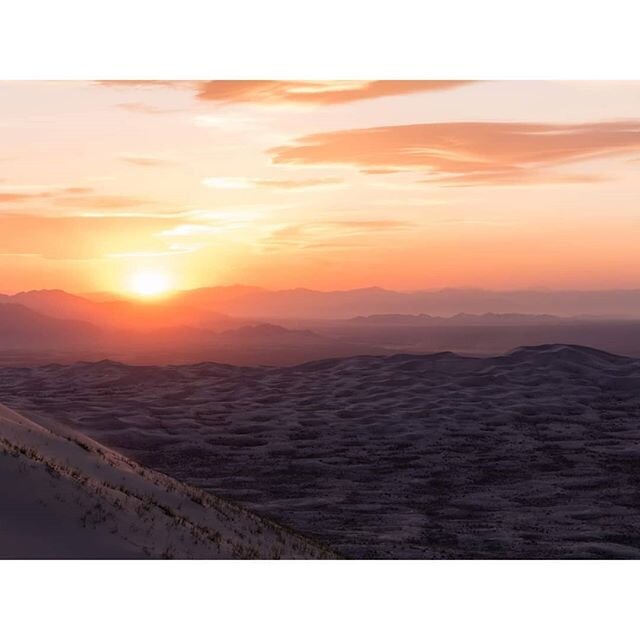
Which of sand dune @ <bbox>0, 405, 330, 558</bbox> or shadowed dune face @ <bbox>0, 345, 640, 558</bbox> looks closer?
sand dune @ <bbox>0, 405, 330, 558</bbox>

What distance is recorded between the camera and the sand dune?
1012cm

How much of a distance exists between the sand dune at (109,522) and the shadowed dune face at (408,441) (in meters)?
2.99

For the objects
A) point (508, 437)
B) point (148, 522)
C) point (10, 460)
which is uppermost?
point (508, 437)

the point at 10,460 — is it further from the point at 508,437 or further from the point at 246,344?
the point at 246,344

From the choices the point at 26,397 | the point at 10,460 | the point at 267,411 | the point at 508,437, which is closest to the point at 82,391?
the point at 26,397

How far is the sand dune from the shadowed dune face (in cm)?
299

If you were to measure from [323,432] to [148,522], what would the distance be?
21.9 meters

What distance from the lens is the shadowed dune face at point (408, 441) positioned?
61.5 ft

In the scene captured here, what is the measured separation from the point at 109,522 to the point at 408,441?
2104cm

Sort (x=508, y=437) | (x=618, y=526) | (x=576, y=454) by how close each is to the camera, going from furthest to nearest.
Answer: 1. (x=508, y=437)
2. (x=576, y=454)
3. (x=618, y=526)

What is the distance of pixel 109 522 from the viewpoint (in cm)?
1079

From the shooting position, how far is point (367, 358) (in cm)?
5959

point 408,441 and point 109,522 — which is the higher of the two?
point 408,441

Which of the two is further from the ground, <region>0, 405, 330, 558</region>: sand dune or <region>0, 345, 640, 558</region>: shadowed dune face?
<region>0, 345, 640, 558</region>: shadowed dune face
